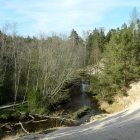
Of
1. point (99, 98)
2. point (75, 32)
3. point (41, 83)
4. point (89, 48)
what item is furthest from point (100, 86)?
point (75, 32)

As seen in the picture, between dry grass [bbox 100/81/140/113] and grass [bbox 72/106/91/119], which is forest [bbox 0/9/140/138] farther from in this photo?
grass [bbox 72/106/91/119]

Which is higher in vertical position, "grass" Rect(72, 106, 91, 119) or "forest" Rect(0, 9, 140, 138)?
"forest" Rect(0, 9, 140, 138)

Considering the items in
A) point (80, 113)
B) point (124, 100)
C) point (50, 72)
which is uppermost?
point (50, 72)

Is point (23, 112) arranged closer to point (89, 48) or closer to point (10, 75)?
point (10, 75)

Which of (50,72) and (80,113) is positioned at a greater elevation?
(50,72)

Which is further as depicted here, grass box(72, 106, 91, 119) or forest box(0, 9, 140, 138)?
forest box(0, 9, 140, 138)

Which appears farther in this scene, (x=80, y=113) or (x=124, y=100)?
(x=124, y=100)

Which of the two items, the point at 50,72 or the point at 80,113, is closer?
the point at 80,113

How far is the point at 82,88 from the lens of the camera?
68.2 metres

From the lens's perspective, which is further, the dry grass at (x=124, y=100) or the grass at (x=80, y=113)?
the dry grass at (x=124, y=100)

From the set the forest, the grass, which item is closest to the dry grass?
the forest

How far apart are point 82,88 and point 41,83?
22.3 m

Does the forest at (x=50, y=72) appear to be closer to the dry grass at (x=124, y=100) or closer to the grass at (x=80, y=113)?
the dry grass at (x=124, y=100)

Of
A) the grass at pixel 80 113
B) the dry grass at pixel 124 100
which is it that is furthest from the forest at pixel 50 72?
the grass at pixel 80 113
